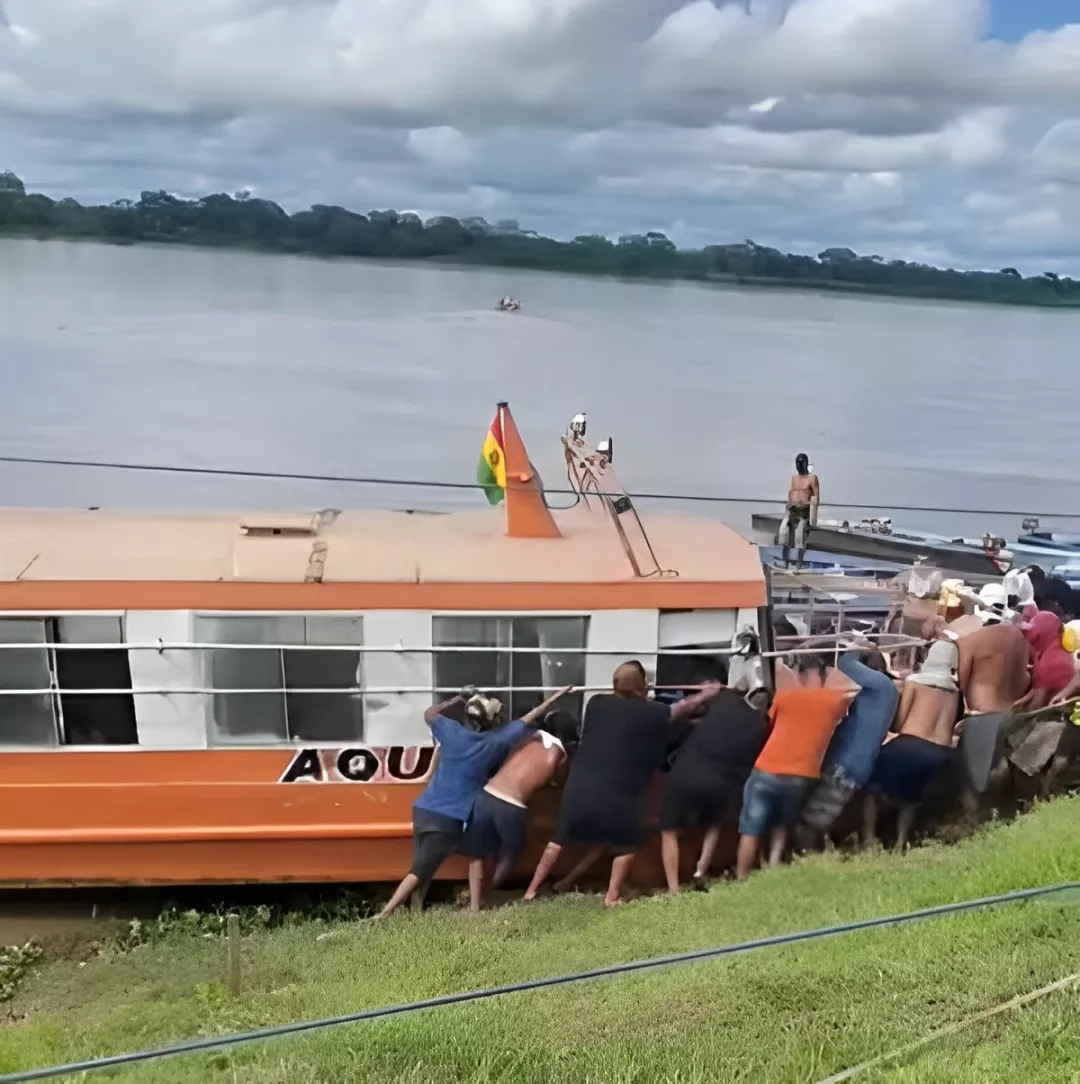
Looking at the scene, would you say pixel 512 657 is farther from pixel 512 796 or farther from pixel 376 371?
pixel 376 371

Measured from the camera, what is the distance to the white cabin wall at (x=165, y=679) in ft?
15.3

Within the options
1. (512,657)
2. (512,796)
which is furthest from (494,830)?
(512,657)

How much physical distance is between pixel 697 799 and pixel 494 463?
1.81 metres

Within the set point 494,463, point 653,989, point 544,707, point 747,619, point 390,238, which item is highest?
point 390,238

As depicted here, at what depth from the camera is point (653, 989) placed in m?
3.47

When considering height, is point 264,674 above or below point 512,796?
above

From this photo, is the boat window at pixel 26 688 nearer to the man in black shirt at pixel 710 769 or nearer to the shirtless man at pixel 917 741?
the man in black shirt at pixel 710 769

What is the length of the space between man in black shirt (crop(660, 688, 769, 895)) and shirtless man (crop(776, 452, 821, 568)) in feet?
6.15

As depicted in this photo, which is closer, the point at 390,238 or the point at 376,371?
the point at 390,238

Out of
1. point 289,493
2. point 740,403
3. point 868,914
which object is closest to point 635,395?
point 740,403

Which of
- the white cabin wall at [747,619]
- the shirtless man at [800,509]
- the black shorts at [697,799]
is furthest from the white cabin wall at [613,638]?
the shirtless man at [800,509]

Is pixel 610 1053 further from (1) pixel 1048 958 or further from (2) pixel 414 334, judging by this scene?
(2) pixel 414 334

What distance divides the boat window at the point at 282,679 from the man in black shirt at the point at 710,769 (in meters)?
1.39

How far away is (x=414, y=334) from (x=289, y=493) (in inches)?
61.0
